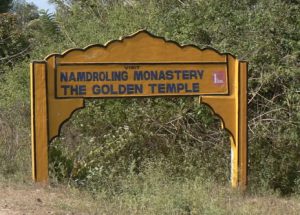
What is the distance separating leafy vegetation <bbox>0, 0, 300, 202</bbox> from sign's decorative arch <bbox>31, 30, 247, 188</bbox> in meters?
0.62

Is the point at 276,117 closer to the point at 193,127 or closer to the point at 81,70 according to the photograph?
the point at 193,127

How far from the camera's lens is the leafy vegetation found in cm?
909

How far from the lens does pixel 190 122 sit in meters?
10.4

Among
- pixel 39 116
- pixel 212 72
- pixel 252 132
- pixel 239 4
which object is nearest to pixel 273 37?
pixel 239 4

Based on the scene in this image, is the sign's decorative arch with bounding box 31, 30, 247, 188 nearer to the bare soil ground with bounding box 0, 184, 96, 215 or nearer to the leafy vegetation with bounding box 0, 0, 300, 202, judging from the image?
the bare soil ground with bounding box 0, 184, 96, 215

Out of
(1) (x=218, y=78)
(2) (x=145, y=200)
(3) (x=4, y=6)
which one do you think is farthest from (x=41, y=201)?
(3) (x=4, y=6)

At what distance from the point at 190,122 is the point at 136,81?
2.50 m

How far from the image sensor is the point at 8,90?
40.0 ft

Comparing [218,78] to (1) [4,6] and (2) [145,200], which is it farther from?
(1) [4,6]

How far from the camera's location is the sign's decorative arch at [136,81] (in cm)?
790

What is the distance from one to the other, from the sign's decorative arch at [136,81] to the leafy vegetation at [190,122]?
0.62 meters

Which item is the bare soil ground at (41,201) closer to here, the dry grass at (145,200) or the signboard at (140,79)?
the dry grass at (145,200)

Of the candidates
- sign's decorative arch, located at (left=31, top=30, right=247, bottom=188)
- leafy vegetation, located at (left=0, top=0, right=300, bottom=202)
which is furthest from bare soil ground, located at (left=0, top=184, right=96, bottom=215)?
leafy vegetation, located at (left=0, top=0, right=300, bottom=202)

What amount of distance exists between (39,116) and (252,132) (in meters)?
4.08
